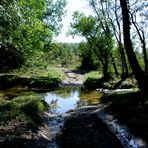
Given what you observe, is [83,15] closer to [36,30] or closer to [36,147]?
[36,30]

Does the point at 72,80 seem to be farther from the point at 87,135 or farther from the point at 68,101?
the point at 87,135

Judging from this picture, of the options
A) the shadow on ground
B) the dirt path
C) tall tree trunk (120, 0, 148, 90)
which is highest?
tall tree trunk (120, 0, 148, 90)

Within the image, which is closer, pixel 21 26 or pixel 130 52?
pixel 21 26

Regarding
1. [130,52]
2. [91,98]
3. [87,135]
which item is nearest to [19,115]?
[87,135]

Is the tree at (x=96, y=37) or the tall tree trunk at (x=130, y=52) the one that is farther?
the tree at (x=96, y=37)

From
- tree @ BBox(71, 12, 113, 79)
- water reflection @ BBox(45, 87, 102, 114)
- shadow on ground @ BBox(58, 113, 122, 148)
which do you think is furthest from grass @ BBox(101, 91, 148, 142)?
tree @ BBox(71, 12, 113, 79)

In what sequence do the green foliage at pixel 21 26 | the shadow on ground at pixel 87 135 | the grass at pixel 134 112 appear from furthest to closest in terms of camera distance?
the green foliage at pixel 21 26, the grass at pixel 134 112, the shadow on ground at pixel 87 135

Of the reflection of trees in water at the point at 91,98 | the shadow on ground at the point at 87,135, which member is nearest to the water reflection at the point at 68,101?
the reflection of trees in water at the point at 91,98

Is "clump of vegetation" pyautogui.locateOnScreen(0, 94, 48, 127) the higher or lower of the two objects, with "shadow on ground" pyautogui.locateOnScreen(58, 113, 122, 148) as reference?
higher

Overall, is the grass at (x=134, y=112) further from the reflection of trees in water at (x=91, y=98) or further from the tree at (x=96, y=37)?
the tree at (x=96, y=37)

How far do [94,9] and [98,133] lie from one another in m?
41.8

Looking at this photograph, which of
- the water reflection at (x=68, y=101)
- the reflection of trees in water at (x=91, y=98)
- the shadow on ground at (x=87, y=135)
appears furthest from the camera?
the reflection of trees in water at (x=91, y=98)

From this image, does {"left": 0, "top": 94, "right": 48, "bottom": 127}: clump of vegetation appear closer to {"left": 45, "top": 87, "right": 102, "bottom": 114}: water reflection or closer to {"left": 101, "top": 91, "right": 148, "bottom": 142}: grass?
{"left": 101, "top": 91, "right": 148, "bottom": 142}: grass

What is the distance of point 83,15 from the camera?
5556 cm
